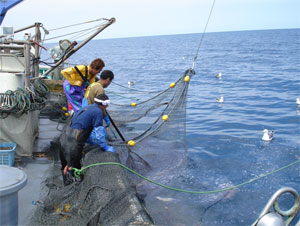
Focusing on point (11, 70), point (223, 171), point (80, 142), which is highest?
point (11, 70)

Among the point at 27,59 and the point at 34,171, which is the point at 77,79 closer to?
the point at 27,59

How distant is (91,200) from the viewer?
140 inches

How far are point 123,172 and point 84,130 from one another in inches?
38.0

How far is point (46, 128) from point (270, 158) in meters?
5.74

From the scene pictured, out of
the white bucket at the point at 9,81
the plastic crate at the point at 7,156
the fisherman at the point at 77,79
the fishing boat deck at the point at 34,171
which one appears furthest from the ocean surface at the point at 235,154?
the white bucket at the point at 9,81

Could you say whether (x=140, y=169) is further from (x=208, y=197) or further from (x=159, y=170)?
(x=208, y=197)

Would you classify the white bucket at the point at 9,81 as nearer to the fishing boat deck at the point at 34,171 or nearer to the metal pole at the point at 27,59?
the metal pole at the point at 27,59

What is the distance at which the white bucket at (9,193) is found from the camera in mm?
2580

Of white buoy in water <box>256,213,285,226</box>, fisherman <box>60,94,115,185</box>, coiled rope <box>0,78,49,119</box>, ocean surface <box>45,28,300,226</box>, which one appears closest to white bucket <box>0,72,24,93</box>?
coiled rope <box>0,78,49,119</box>

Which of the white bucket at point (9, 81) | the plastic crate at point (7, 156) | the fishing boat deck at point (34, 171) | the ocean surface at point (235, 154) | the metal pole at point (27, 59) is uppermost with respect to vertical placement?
the metal pole at point (27, 59)

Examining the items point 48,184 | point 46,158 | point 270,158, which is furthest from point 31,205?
point 270,158

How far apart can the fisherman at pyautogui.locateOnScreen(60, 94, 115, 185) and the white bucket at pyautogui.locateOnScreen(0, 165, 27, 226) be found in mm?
1702

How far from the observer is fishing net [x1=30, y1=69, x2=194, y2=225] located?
336cm

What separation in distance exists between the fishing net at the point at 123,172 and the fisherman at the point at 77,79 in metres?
1.09
